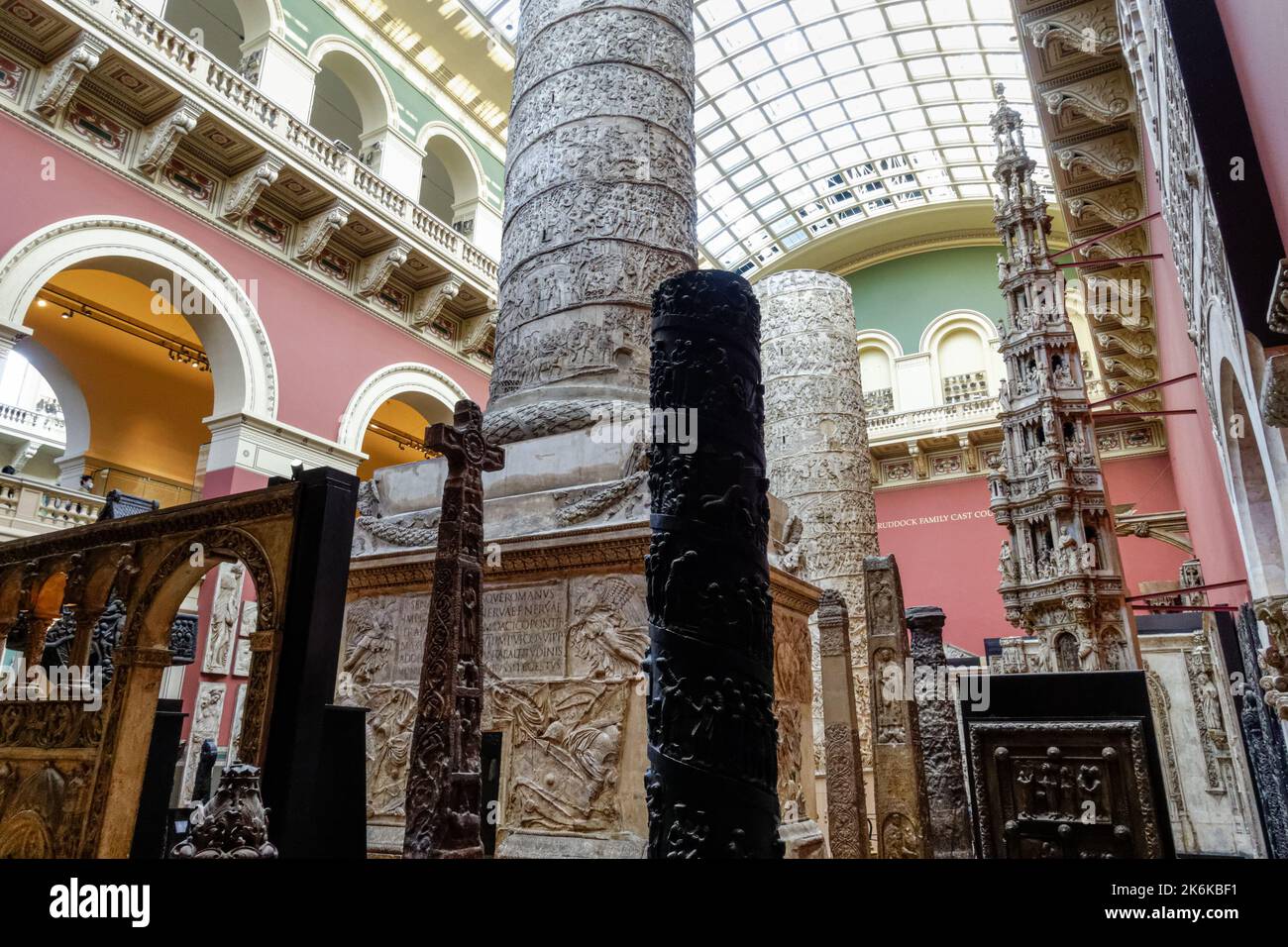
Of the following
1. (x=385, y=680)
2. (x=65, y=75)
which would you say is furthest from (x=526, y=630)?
(x=65, y=75)

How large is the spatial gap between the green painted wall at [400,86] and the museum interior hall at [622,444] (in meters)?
0.07

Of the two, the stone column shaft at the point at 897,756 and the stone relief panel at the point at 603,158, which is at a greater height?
the stone relief panel at the point at 603,158

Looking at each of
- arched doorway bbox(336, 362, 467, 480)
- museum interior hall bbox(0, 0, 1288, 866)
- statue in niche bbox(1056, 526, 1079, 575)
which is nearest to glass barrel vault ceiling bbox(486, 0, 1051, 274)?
museum interior hall bbox(0, 0, 1288, 866)

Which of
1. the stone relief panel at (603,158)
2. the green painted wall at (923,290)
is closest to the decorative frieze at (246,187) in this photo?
the stone relief panel at (603,158)

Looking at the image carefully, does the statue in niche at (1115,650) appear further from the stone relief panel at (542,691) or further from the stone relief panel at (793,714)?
the stone relief panel at (542,691)

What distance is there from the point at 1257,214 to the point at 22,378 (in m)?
31.8

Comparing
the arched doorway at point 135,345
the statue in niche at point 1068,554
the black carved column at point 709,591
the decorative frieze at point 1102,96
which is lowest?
the black carved column at point 709,591

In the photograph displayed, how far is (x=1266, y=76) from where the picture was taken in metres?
2.86

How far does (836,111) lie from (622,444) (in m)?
17.8

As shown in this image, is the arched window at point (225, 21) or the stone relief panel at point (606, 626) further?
the arched window at point (225, 21)

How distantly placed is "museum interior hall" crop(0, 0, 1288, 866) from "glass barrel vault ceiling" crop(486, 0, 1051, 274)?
0.38 ft

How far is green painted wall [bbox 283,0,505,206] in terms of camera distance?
11.7 meters

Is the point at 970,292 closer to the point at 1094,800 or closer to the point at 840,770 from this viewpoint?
the point at 840,770

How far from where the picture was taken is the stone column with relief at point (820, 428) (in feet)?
39.1
